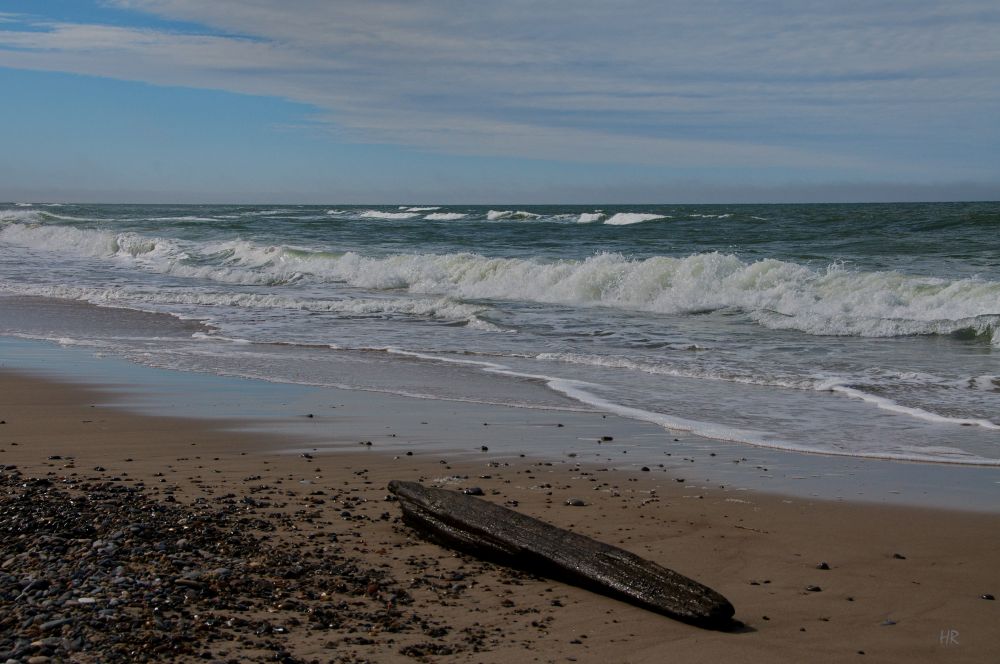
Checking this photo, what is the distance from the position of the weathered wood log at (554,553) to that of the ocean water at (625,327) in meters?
3.19

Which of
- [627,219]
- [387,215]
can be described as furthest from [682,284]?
[387,215]

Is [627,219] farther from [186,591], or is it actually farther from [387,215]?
[186,591]

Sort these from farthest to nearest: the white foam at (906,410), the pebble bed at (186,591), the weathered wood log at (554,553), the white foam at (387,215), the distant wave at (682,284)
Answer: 1. the white foam at (387,215)
2. the distant wave at (682,284)
3. the white foam at (906,410)
4. the weathered wood log at (554,553)
5. the pebble bed at (186,591)

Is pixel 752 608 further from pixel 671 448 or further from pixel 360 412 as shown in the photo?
pixel 360 412

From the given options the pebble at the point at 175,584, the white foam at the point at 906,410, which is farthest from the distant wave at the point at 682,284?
the pebble at the point at 175,584

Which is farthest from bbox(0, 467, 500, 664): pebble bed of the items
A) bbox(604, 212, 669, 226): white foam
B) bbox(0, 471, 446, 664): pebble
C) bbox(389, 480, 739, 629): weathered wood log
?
bbox(604, 212, 669, 226): white foam

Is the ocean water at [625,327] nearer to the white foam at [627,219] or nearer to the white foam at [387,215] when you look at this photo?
the white foam at [627,219]

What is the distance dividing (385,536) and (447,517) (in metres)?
0.36

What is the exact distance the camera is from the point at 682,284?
19.4m

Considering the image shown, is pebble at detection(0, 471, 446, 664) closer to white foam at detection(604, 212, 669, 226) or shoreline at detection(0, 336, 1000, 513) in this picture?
shoreline at detection(0, 336, 1000, 513)

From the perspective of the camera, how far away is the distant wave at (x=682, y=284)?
14961mm

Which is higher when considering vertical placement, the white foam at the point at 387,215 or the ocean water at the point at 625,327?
the white foam at the point at 387,215

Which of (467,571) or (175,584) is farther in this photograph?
(467,571)

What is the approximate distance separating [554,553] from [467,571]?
403 mm
